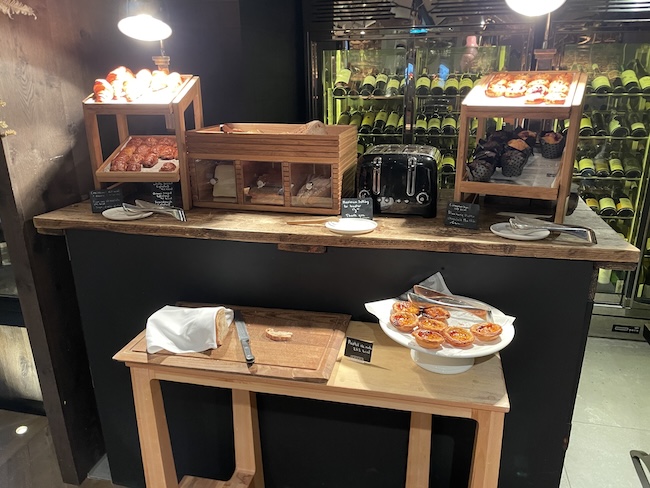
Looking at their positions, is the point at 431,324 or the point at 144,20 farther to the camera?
the point at 144,20

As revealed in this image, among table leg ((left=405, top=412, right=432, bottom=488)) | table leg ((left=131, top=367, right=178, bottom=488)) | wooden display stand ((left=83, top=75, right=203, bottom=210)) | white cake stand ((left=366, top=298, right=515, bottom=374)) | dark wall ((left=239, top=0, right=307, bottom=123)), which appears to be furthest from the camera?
dark wall ((left=239, top=0, right=307, bottom=123))

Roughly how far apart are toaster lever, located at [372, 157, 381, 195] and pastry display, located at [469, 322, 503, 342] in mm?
642

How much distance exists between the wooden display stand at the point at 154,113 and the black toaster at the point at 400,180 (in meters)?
0.66

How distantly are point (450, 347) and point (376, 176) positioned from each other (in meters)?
0.71

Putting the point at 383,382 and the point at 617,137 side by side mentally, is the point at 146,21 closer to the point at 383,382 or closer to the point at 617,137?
the point at 383,382

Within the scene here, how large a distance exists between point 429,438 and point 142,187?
1.57 m

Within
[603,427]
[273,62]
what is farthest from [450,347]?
[273,62]

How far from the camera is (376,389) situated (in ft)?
4.49

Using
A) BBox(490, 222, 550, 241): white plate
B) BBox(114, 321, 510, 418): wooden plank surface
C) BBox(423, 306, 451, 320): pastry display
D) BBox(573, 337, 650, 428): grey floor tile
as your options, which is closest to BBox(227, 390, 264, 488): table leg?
BBox(114, 321, 510, 418): wooden plank surface

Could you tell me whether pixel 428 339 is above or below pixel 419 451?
above

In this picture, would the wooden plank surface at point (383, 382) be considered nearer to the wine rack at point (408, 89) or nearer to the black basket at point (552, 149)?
the black basket at point (552, 149)

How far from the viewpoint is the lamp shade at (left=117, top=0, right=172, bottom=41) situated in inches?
72.2

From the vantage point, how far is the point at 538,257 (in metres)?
1.54

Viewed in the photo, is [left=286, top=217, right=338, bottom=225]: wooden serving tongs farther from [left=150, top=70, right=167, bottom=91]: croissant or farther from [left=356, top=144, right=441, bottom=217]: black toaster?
[left=150, top=70, right=167, bottom=91]: croissant
